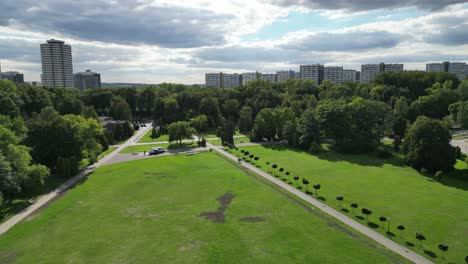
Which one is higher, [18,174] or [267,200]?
[18,174]

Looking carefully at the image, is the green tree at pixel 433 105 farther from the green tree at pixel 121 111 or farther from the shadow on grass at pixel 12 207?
the shadow on grass at pixel 12 207

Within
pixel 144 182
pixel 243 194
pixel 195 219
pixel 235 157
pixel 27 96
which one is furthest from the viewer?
pixel 27 96

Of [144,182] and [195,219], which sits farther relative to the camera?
[144,182]

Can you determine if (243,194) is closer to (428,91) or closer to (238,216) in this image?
(238,216)

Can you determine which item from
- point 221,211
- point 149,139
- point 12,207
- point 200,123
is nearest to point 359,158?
point 221,211

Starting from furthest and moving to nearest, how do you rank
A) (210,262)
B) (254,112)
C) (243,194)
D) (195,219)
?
(254,112)
(243,194)
(195,219)
(210,262)

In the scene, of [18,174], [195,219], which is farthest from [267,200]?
[18,174]

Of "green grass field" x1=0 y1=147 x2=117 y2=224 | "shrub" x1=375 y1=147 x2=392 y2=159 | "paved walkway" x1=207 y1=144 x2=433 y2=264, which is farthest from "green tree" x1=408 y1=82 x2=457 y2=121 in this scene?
"green grass field" x1=0 y1=147 x2=117 y2=224
